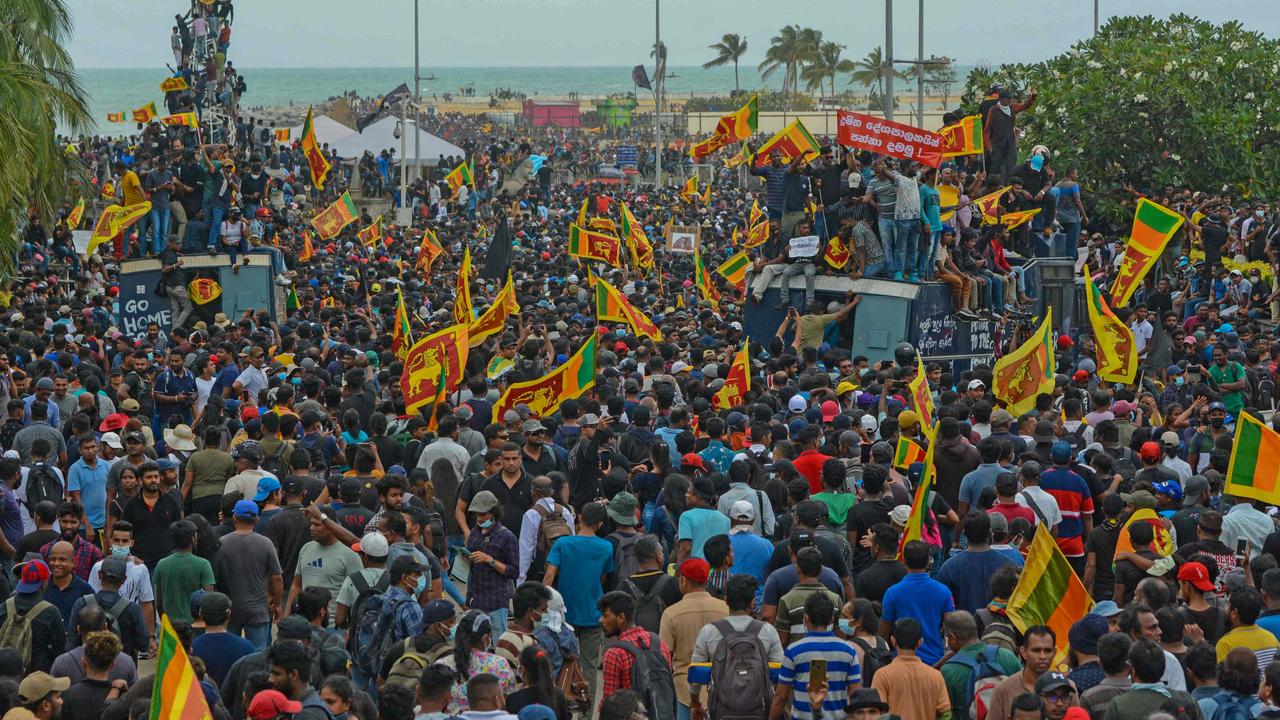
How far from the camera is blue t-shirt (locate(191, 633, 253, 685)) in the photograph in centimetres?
830

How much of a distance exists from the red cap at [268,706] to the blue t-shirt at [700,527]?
3.40 m

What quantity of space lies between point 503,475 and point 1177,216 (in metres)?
9.87

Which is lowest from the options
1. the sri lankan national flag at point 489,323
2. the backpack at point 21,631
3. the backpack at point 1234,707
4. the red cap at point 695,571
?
the backpack at point 21,631

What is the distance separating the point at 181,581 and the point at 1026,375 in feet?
24.5

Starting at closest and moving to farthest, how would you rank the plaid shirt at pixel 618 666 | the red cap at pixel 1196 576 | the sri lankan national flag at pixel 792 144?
the plaid shirt at pixel 618 666
the red cap at pixel 1196 576
the sri lankan national flag at pixel 792 144

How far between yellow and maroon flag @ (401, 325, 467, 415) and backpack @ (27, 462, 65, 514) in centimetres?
305

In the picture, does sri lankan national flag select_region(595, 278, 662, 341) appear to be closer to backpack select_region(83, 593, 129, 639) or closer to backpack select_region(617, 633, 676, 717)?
backpack select_region(83, 593, 129, 639)

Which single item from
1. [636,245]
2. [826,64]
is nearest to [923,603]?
[636,245]

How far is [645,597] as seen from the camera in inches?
365

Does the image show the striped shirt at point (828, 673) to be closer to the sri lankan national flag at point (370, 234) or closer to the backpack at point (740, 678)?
the backpack at point (740, 678)

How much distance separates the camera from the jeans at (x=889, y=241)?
66.5ft

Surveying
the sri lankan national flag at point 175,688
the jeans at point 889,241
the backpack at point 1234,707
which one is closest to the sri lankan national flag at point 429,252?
the jeans at point 889,241

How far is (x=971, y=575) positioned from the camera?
365 inches

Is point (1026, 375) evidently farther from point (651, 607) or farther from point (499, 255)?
point (499, 255)
